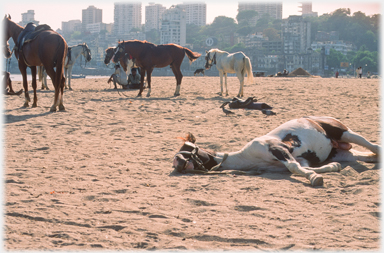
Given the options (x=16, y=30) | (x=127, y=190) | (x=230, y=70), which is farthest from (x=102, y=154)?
(x=230, y=70)

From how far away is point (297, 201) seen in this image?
14.0ft

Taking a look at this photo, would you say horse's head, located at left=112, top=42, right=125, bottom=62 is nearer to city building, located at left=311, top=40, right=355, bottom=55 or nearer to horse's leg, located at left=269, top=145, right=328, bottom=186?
horse's leg, located at left=269, top=145, right=328, bottom=186

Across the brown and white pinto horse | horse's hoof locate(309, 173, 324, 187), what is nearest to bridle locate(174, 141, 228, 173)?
the brown and white pinto horse

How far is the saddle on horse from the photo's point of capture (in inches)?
435

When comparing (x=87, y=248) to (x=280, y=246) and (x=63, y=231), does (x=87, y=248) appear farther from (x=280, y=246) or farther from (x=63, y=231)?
(x=280, y=246)

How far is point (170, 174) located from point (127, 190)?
893mm

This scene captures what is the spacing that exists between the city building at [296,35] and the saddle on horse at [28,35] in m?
161

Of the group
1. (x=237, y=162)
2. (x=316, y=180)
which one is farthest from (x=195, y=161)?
(x=316, y=180)

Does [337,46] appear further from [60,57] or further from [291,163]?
[291,163]

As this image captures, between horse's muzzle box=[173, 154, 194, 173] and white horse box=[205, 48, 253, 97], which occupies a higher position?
white horse box=[205, 48, 253, 97]

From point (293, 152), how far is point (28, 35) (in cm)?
863

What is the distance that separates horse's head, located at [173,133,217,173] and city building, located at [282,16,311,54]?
16624 centimetres

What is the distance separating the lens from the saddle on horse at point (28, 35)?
11047 millimetres

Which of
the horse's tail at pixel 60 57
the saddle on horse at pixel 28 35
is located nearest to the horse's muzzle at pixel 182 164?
the horse's tail at pixel 60 57
